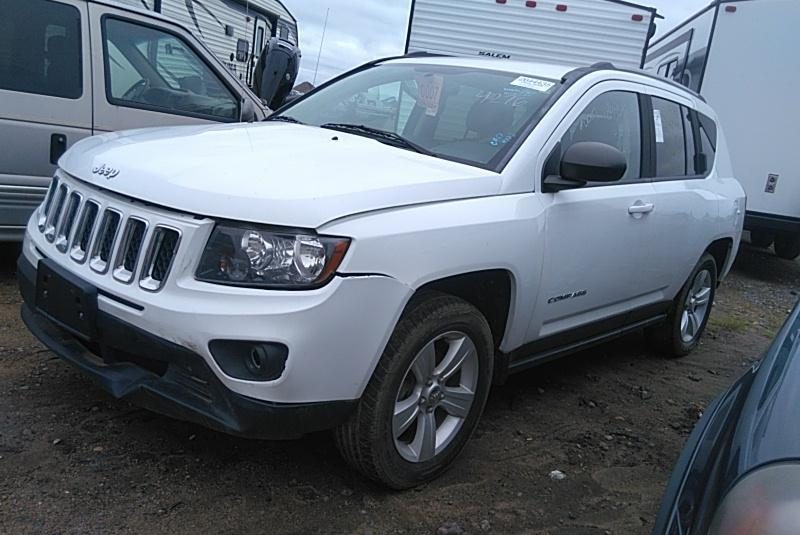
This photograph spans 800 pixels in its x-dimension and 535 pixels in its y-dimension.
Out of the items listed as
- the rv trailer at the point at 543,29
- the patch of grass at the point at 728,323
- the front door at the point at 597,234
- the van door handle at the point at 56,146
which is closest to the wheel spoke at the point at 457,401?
the front door at the point at 597,234

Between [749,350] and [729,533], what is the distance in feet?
15.4

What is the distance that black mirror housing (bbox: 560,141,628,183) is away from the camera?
126 inches

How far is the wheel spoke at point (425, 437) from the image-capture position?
117 inches

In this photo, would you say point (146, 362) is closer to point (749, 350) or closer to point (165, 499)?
point (165, 499)

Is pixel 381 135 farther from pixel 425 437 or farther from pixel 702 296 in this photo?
pixel 702 296

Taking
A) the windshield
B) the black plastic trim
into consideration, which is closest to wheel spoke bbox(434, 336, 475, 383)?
the windshield

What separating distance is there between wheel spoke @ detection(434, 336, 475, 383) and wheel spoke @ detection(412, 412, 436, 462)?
0.16 meters

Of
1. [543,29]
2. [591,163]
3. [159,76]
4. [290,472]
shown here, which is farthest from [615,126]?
[543,29]

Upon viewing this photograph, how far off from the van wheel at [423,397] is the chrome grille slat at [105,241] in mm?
Result: 1034

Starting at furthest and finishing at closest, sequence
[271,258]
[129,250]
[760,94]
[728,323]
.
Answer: [760,94], [728,323], [129,250], [271,258]

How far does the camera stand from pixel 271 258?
2.46 m

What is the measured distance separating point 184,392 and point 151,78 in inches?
130

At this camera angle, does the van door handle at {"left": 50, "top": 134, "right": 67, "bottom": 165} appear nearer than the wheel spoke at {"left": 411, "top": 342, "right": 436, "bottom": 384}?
No

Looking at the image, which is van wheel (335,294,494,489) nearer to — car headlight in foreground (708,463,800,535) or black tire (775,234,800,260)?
car headlight in foreground (708,463,800,535)
